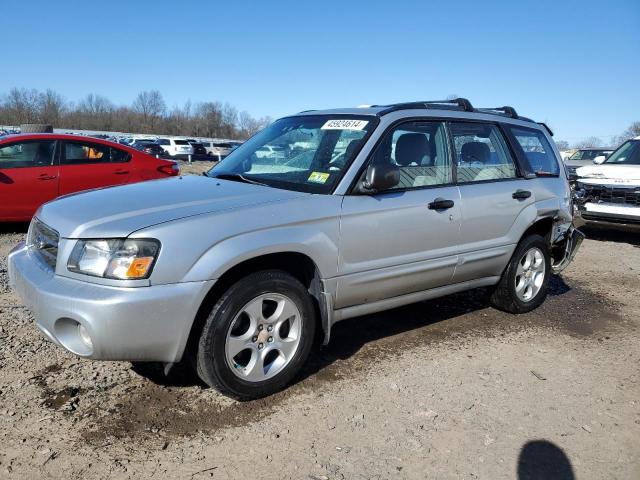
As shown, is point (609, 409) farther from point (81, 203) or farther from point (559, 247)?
point (81, 203)

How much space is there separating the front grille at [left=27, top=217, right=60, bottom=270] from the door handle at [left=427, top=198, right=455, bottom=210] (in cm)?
247

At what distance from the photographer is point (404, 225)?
3.75 m

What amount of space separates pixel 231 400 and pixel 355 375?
0.87 metres

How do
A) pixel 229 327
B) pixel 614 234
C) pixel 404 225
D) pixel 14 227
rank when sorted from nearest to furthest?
pixel 229 327, pixel 404 225, pixel 14 227, pixel 614 234

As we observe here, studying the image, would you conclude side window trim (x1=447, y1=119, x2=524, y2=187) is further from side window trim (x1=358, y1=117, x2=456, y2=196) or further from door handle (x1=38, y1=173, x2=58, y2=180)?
door handle (x1=38, y1=173, x2=58, y2=180)

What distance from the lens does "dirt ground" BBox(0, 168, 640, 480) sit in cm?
→ 264

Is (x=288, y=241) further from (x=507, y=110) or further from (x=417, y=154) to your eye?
(x=507, y=110)

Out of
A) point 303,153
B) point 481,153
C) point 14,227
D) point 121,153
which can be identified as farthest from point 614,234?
point 14,227

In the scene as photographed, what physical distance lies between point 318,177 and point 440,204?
964mm

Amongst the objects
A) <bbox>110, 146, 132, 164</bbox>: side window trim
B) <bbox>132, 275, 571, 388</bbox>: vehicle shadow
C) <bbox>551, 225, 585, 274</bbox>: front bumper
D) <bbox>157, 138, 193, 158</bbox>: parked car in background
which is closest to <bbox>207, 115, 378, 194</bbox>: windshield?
<bbox>132, 275, 571, 388</bbox>: vehicle shadow

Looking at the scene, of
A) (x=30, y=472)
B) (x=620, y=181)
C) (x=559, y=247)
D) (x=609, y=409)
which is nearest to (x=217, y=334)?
(x=30, y=472)

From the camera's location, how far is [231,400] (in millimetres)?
3232

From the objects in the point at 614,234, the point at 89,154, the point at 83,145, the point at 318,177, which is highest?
the point at 318,177

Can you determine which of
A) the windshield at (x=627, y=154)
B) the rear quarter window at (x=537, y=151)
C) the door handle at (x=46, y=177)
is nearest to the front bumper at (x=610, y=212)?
the windshield at (x=627, y=154)
